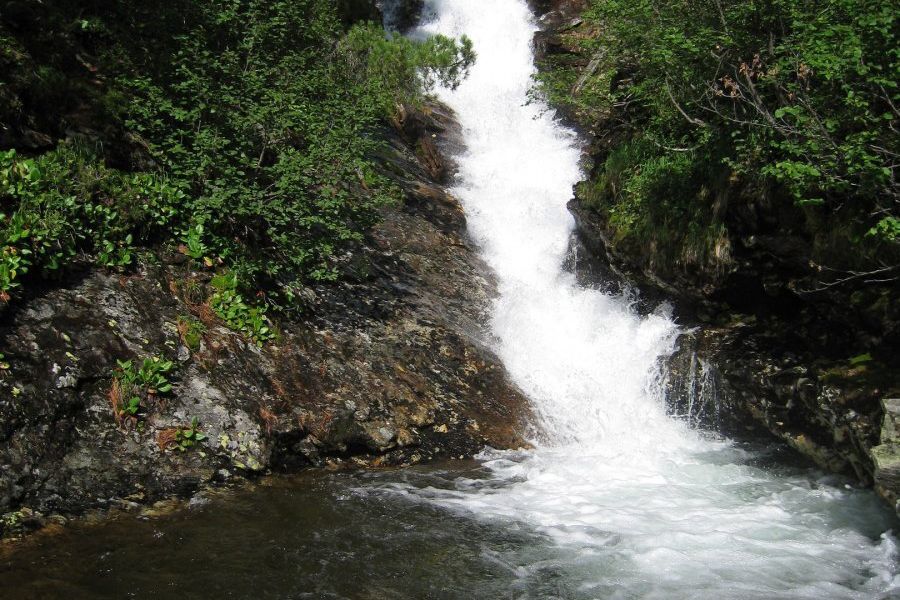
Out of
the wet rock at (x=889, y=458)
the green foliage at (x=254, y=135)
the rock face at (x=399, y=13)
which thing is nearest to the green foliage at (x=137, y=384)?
the green foliage at (x=254, y=135)

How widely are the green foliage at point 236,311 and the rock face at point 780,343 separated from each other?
640 centimetres

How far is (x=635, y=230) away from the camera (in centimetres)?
1140

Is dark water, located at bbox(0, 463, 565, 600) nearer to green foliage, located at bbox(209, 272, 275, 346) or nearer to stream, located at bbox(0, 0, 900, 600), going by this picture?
stream, located at bbox(0, 0, 900, 600)

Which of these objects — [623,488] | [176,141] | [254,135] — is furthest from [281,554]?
[254,135]

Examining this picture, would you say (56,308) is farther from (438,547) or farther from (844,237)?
(844,237)

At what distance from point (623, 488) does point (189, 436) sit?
16.5 feet

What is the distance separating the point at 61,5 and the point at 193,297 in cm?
470

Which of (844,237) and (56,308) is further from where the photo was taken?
(844,237)

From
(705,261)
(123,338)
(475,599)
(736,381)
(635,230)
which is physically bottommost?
(475,599)

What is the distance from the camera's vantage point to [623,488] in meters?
7.71

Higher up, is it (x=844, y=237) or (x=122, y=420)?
(x=844, y=237)

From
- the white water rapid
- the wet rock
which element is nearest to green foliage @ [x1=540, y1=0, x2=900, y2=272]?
the wet rock

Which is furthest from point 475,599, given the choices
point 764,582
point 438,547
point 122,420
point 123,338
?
point 123,338

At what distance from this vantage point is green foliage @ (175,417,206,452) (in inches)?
258
